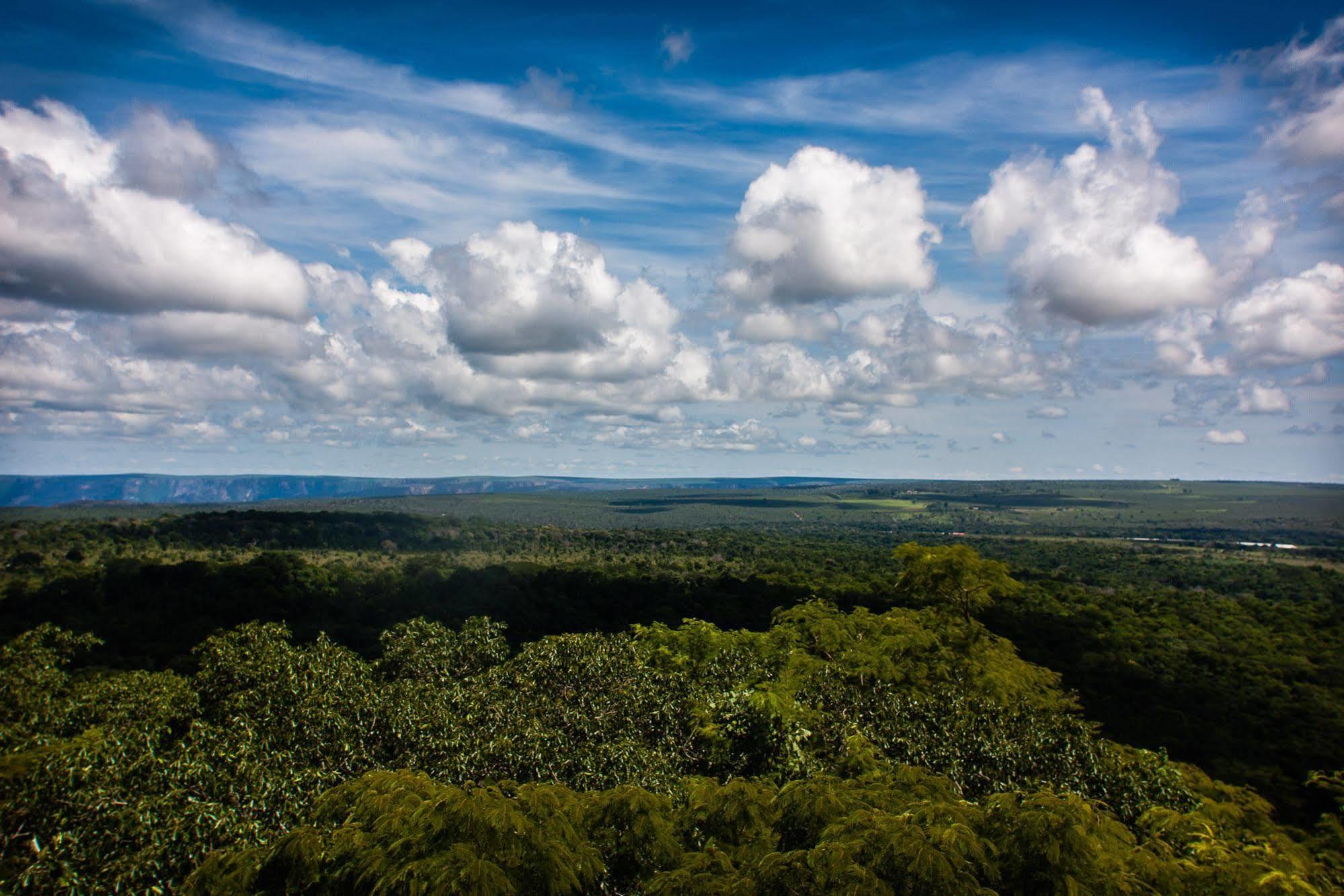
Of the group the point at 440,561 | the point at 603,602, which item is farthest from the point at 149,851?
the point at 440,561

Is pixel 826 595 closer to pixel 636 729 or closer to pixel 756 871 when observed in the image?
pixel 636 729

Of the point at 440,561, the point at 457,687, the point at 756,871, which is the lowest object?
the point at 440,561

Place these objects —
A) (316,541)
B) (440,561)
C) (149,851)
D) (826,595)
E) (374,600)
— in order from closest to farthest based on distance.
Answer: (149,851) → (826,595) → (374,600) → (440,561) → (316,541)

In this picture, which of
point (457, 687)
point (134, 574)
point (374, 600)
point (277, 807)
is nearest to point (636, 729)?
point (457, 687)

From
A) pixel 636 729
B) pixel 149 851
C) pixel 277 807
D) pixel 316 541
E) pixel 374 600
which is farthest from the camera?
pixel 316 541

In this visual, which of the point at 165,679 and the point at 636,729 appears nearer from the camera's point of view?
the point at 636,729

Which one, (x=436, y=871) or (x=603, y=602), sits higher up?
(x=436, y=871)
